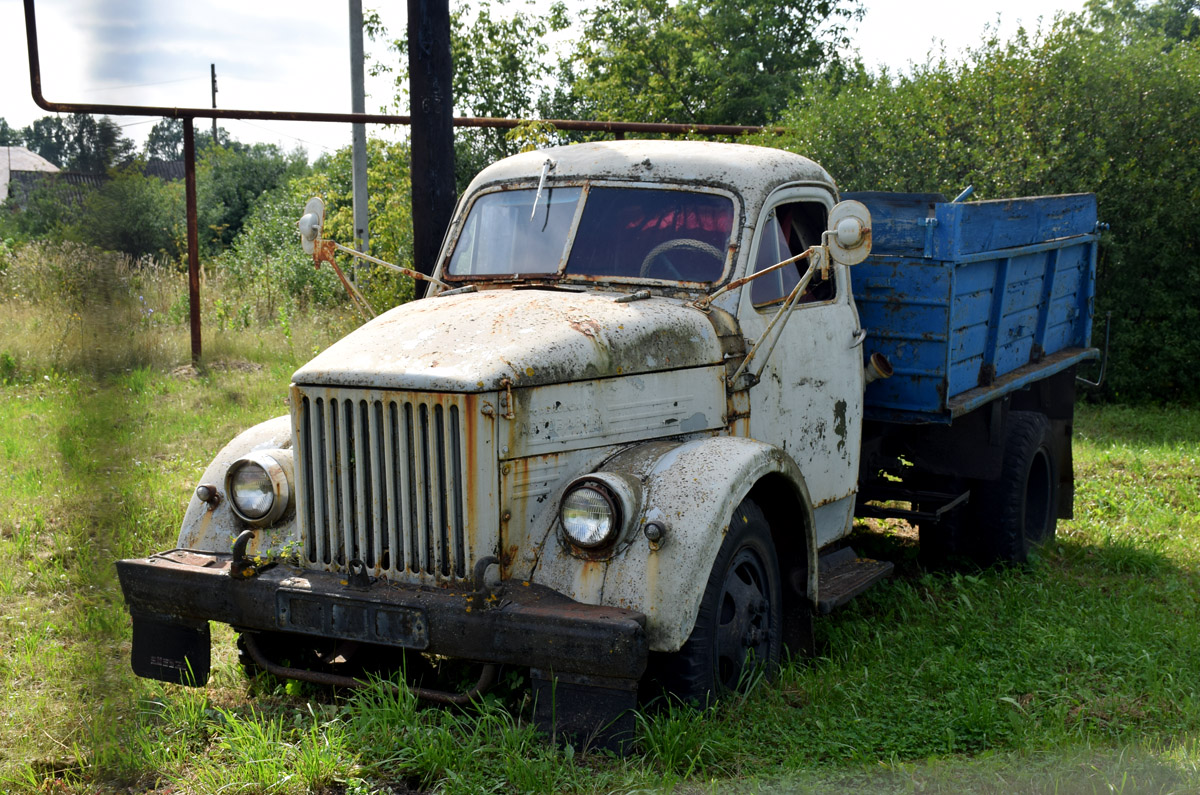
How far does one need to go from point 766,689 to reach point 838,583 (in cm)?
93

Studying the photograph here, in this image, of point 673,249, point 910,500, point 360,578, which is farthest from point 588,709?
point 910,500

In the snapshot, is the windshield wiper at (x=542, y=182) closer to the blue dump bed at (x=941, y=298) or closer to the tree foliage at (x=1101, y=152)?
the blue dump bed at (x=941, y=298)

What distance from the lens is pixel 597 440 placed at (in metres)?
3.96

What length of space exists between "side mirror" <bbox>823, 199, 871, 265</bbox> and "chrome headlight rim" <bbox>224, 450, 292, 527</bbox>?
2.22 metres

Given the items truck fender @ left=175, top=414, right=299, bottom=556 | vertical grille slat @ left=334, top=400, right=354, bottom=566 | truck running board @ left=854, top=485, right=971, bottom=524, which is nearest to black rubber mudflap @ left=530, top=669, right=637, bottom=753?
vertical grille slat @ left=334, top=400, right=354, bottom=566

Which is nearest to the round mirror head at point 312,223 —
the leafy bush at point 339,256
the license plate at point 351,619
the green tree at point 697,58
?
the license plate at point 351,619

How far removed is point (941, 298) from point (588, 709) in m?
3.02

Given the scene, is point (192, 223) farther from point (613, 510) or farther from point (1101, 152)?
point (1101, 152)

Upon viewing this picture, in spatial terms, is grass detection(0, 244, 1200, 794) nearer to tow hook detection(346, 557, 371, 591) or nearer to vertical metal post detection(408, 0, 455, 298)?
tow hook detection(346, 557, 371, 591)

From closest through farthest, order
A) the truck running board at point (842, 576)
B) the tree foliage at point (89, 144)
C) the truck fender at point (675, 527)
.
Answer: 1. the tree foliage at point (89, 144)
2. the truck fender at point (675, 527)
3. the truck running board at point (842, 576)

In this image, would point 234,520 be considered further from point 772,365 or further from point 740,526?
point 772,365

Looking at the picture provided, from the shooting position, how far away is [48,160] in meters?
1.24

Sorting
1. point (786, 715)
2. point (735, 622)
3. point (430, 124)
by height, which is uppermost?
point (430, 124)

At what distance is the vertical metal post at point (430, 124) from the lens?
244 inches
